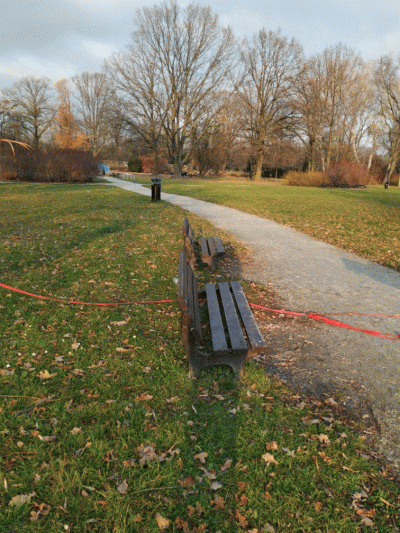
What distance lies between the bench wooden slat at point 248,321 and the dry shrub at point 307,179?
33.9 meters

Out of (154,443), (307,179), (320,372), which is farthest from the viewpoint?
(307,179)

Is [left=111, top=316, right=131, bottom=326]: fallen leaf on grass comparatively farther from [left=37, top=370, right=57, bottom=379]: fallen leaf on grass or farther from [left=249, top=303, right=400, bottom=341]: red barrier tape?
[left=249, top=303, right=400, bottom=341]: red barrier tape

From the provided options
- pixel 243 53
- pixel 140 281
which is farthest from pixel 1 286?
pixel 243 53

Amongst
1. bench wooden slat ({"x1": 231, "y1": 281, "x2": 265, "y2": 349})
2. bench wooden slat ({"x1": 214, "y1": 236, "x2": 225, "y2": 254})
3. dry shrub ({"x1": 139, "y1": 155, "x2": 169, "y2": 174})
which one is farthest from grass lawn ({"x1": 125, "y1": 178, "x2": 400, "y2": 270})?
dry shrub ({"x1": 139, "y1": 155, "x2": 169, "y2": 174})

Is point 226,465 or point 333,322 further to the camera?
point 333,322

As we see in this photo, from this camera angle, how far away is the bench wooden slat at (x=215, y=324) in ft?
10.7

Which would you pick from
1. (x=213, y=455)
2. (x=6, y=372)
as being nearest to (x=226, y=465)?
(x=213, y=455)

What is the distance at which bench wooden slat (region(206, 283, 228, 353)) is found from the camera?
3254 mm

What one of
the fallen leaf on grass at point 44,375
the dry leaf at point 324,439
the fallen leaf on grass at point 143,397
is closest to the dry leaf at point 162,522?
the fallen leaf on grass at point 143,397

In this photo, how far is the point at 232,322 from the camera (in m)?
3.72

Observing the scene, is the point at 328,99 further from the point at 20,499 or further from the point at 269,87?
the point at 20,499

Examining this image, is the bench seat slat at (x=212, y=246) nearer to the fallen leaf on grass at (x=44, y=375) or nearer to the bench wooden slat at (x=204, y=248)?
the bench wooden slat at (x=204, y=248)

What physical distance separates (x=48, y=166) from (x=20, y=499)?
87.8ft

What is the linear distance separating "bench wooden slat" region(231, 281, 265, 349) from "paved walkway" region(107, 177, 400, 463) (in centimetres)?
78
